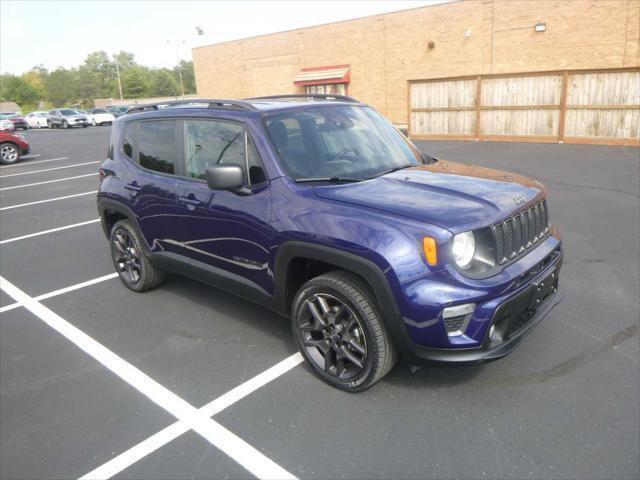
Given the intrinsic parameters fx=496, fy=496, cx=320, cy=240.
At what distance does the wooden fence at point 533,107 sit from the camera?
16.2 meters

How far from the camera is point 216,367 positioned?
12.2ft

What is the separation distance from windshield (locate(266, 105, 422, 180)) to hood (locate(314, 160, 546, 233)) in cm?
23

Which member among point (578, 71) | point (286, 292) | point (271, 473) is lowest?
point (271, 473)

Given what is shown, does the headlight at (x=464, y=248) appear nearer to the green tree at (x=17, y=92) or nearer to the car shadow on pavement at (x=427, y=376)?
the car shadow on pavement at (x=427, y=376)

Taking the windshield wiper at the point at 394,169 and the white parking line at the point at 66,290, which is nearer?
the windshield wiper at the point at 394,169

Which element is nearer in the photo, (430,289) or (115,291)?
(430,289)

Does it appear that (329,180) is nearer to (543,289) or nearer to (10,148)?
(543,289)

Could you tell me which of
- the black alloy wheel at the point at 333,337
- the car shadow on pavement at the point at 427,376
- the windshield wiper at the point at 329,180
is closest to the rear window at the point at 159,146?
the windshield wiper at the point at 329,180

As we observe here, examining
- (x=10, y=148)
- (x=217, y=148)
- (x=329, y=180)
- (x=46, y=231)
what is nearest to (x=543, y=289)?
(x=329, y=180)

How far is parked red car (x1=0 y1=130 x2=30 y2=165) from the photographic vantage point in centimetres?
1731

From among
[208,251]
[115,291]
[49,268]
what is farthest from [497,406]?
[49,268]

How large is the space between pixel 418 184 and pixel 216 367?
200 cm

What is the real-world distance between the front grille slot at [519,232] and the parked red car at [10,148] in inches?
741

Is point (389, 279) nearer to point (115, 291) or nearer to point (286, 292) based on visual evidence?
point (286, 292)
